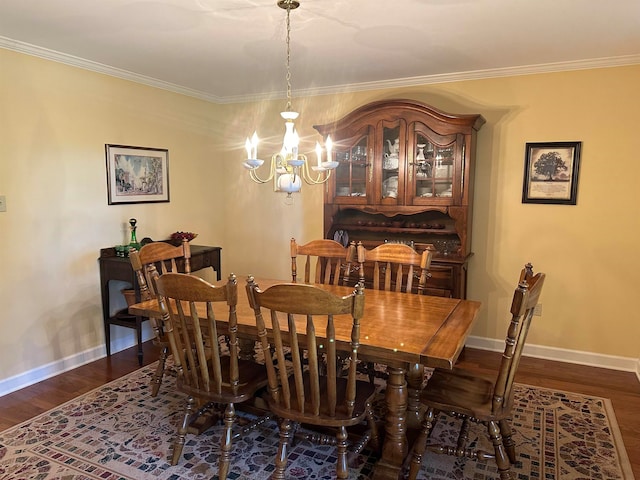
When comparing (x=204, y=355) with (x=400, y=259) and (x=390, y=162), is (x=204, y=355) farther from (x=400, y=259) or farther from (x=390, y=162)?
(x=390, y=162)

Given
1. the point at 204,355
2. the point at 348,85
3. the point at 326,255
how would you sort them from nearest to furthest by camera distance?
the point at 204,355
the point at 326,255
the point at 348,85

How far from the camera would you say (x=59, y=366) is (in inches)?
128

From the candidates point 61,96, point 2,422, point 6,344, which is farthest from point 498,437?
point 61,96

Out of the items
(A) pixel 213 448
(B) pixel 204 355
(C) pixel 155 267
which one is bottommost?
(A) pixel 213 448

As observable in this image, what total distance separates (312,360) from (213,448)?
1.02 m

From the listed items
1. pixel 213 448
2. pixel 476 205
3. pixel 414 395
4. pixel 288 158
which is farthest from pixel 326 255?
pixel 476 205

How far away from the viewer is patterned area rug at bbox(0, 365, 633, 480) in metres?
2.12

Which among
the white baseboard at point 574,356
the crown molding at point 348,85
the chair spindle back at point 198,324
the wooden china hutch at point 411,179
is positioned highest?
the crown molding at point 348,85

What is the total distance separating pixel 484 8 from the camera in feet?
7.45

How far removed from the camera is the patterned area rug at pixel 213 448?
2119 mm

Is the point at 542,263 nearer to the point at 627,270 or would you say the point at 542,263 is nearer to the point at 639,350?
the point at 627,270

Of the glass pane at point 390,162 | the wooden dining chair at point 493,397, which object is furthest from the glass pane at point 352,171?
the wooden dining chair at point 493,397

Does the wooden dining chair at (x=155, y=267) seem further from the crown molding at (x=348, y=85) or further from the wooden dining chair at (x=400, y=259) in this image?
the crown molding at (x=348, y=85)

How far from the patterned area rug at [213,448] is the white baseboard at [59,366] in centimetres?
51
